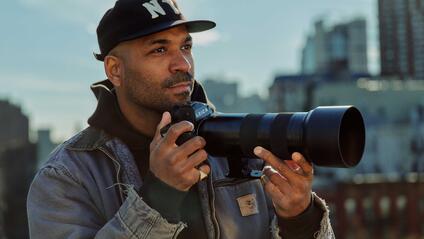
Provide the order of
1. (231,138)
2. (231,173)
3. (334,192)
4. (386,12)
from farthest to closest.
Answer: (386,12)
(334,192)
(231,173)
(231,138)

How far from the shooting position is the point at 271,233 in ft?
6.68

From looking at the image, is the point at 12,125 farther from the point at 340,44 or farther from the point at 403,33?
the point at 403,33

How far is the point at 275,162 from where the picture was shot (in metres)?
1.73

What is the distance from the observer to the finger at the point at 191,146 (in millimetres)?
1682

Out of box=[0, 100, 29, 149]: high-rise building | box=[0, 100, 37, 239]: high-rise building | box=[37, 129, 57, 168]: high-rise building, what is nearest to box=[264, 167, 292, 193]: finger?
box=[0, 100, 37, 239]: high-rise building

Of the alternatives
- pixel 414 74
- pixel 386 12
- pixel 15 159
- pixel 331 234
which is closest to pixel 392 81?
pixel 414 74

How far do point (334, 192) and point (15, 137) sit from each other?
1761 inches

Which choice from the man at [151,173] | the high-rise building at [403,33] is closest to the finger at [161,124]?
the man at [151,173]

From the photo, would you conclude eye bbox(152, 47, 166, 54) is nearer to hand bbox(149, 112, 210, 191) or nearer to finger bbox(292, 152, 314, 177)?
hand bbox(149, 112, 210, 191)

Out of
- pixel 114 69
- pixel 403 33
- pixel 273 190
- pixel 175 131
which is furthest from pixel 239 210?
pixel 403 33

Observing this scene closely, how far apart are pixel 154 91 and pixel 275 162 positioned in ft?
1.46

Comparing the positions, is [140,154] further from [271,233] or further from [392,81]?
[392,81]

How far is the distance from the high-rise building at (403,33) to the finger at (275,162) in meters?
33.4

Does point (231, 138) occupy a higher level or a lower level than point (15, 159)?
higher
